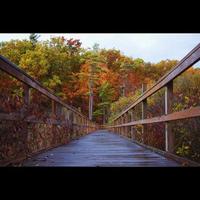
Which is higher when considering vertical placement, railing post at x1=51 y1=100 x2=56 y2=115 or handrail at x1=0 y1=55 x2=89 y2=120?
handrail at x1=0 y1=55 x2=89 y2=120

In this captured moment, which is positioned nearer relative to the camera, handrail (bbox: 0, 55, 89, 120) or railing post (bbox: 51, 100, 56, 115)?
handrail (bbox: 0, 55, 89, 120)

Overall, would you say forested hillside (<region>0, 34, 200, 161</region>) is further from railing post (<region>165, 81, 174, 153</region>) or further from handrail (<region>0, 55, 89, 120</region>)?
handrail (<region>0, 55, 89, 120</region>)

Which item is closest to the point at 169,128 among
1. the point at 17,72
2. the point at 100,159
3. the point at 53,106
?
the point at 100,159

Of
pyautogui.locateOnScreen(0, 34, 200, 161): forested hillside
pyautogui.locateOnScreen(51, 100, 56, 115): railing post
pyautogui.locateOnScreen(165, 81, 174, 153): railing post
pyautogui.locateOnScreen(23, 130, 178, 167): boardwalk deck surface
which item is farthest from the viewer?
pyautogui.locateOnScreen(0, 34, 200, 161): forested hillside

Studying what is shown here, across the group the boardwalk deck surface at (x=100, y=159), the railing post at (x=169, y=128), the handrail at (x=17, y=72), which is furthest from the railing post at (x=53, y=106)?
the railing post at (x=169, y=128)

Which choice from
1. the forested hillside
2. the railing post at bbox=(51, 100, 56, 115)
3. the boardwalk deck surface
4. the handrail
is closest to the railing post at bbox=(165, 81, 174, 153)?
the boardwalk deck surface

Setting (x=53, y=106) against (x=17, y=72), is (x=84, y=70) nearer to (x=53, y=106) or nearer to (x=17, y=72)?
(x=53, y=106)

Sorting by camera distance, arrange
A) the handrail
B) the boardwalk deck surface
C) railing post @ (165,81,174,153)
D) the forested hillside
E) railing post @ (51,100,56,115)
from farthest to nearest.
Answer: the forested hillside → railing post @ (51,100,56,115) → railing post @ (165,81,174,153) → the boardwalk deck surface → the handrail

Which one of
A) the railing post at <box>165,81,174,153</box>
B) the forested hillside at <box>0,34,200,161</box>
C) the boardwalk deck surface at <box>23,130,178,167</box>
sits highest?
the forested hillside at <box>0,34,200,161</box>

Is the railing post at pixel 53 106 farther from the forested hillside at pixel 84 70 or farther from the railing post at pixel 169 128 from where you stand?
the railing post at pixel 169 128
